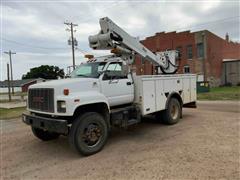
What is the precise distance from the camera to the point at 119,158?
201 inches

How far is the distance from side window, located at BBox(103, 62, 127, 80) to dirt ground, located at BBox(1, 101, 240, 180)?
1.84 m

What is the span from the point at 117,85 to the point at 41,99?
6.82 ft

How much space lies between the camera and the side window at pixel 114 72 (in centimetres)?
623

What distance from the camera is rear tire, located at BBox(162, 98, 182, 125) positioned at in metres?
8.12

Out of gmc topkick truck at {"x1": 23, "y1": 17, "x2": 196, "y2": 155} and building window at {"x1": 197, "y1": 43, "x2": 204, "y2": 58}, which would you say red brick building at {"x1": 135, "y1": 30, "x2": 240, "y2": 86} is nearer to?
building window at {"x1": 197, "y1": 43, "x2": 204, "y2": 58}

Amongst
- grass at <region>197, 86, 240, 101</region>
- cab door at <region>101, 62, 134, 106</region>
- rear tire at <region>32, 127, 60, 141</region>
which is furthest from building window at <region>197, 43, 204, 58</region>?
rear tire at <region>32, 127, 60, 141</region>

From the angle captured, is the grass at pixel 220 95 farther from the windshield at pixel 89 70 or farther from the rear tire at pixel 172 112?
the windshield at pixel 89 70

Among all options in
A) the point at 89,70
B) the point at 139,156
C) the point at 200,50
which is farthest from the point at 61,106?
the point at 200,50

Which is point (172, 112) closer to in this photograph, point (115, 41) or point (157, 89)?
point (157, 89)

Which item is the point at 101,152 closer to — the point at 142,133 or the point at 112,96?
the point at 112,96

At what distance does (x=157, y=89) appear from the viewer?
7.50 metres

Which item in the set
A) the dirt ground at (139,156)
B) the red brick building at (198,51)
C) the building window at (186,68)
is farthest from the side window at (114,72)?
the building window at (186,68)

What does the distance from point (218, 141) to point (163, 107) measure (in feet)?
7.67

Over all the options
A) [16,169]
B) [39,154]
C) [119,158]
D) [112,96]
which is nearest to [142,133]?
[112,96]
